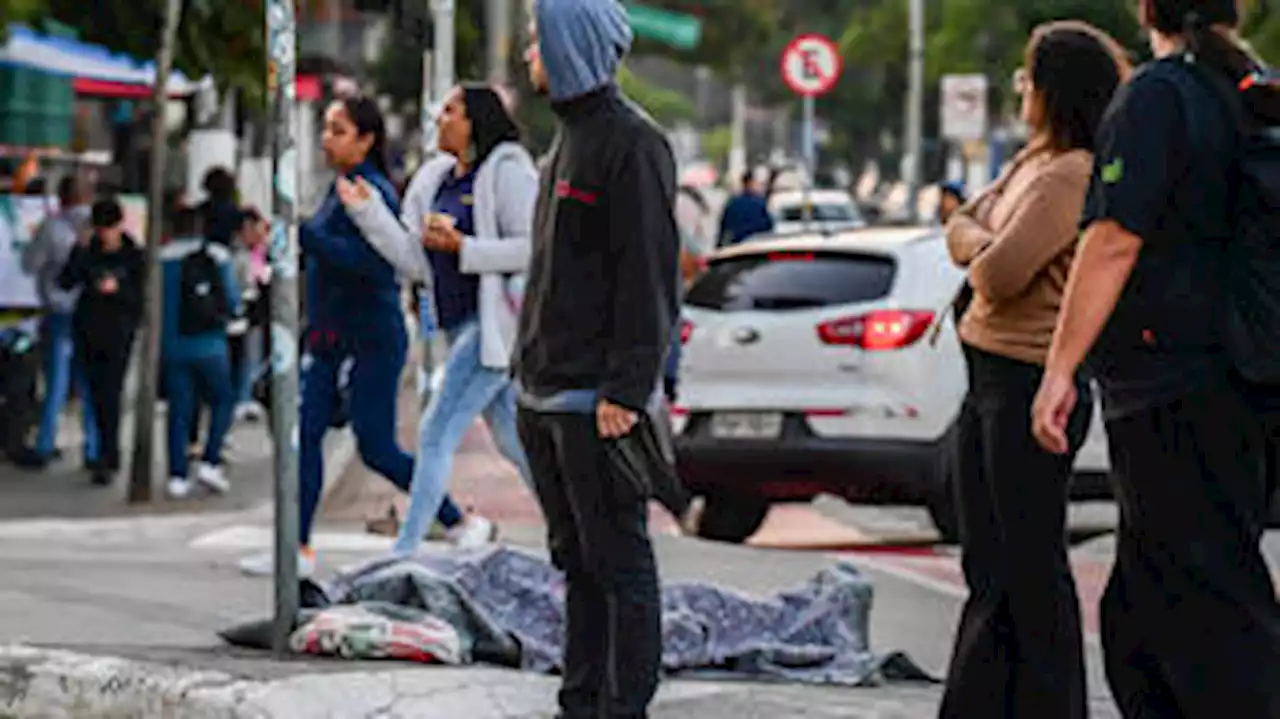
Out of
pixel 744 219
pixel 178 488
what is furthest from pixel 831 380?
pixel 744 219

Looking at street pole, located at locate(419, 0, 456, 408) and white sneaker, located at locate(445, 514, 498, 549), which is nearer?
white sneaker, located at locate(445, 514, 498, 549)

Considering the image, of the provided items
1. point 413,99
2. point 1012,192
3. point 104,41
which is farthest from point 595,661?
point 413,99

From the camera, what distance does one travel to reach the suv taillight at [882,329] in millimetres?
15141

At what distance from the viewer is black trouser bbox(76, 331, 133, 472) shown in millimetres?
19375

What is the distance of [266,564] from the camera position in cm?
1207

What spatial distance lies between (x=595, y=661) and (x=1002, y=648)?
96 centimetres

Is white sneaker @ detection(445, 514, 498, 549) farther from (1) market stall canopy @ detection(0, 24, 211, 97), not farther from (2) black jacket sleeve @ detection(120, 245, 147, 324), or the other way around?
(1) market stall canopy @ detection(0, 24, 211, 97)

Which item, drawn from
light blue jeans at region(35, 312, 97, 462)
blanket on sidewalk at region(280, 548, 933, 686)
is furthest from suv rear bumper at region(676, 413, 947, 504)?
light blue jeans at region(35, 312, 97, 462)

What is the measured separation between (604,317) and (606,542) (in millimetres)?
511

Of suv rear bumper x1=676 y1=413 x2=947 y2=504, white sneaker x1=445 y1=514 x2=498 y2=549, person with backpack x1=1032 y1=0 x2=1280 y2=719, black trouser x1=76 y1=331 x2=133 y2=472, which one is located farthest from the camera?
black trouser x1=76 y1=331 x2=133 y2=472

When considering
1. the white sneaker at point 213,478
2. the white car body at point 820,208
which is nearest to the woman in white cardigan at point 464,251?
the white sneaker at point 213,478

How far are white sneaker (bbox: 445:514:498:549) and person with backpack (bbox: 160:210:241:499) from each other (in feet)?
17.9

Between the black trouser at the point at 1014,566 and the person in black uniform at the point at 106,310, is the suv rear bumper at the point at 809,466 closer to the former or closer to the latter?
the person in black uniform at the point at 106,310

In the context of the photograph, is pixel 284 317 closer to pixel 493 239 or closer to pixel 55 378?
pixel 493 239
